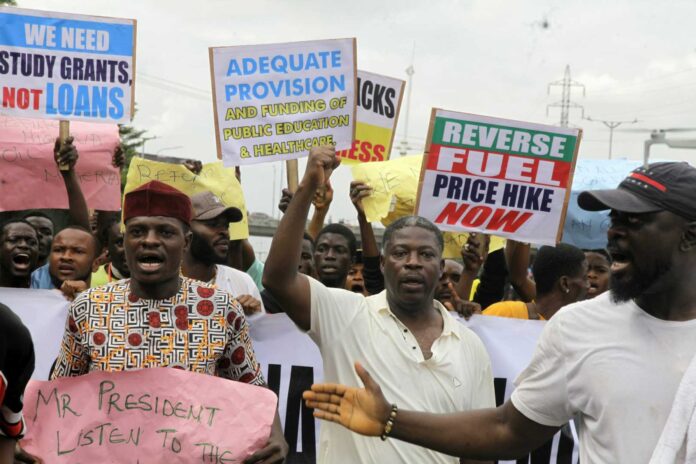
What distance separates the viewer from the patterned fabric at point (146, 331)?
404cm

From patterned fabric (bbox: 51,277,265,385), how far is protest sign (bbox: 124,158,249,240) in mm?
3010

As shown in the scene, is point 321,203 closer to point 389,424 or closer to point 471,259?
point 471,259

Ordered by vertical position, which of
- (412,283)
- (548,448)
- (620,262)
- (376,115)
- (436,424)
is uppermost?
(376,115)

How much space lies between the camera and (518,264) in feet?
23.4

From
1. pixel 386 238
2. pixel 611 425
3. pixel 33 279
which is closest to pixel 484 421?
pixel 611 425

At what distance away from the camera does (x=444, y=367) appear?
452cm

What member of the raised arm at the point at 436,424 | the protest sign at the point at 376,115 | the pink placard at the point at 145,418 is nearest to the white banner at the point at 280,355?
the pink placard at the point at 145,418

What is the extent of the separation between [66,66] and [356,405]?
4624 millimetres

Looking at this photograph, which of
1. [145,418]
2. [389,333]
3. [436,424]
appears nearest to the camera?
[436,424]

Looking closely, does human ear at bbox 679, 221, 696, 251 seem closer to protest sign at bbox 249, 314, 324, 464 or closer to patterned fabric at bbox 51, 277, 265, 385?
patterned fabric at bbox 51, 277, 265, 385

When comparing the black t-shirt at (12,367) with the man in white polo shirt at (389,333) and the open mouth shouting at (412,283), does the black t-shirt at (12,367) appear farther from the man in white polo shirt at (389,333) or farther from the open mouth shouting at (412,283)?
the open mouth shouting at (412,283)

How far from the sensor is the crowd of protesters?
10.4 ft

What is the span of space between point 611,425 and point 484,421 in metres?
0.55

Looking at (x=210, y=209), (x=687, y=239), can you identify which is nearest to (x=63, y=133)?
(x=210, y=209)
